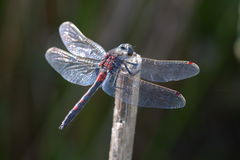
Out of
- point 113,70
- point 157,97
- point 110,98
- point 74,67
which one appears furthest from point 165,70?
point 110,98

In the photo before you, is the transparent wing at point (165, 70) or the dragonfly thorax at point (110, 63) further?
the dragonfly thorax at point (110, 63)

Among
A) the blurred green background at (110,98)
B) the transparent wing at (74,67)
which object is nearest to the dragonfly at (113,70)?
the transparent wing at (74,67)

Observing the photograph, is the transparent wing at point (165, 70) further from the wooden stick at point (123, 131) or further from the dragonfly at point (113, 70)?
the wooden stick at point (123, 131)

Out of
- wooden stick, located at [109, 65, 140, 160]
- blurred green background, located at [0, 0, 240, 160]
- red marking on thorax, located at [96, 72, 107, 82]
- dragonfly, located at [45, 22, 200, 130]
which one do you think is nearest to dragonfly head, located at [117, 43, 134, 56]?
dragonfly, located at [45, 22, 200, 130]

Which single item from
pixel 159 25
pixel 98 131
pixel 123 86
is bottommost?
pixel 98 131

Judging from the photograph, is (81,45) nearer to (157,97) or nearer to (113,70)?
(113,70)
